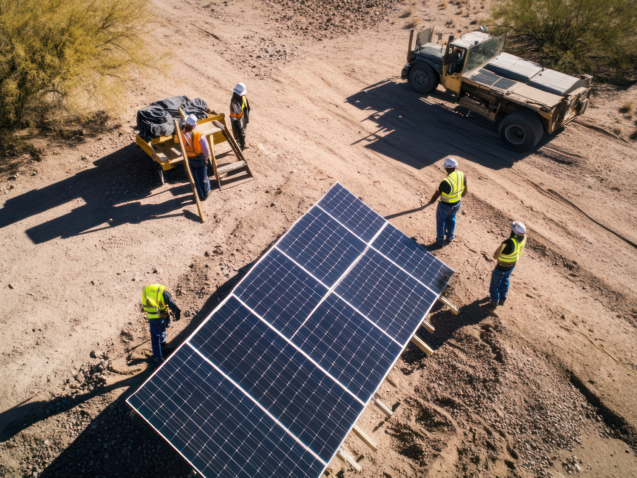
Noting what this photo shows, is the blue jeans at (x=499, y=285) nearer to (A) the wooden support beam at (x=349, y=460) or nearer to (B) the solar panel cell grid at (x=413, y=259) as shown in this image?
(B) the solar panel cell grid at (x=413, y=259)

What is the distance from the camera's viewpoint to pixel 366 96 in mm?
14758

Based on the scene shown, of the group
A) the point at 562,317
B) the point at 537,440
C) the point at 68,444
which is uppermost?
the point at 562,317

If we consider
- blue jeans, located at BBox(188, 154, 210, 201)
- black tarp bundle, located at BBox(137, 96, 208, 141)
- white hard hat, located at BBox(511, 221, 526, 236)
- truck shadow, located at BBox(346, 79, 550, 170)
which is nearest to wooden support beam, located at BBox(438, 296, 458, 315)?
white hard hat, located at BBox(511, 221, 526, 236)

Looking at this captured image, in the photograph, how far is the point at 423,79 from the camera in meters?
14.5

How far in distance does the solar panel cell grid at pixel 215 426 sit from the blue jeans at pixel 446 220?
19.7 ft

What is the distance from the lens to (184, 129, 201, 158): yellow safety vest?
9203 mm

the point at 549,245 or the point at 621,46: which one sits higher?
the point at 621,46

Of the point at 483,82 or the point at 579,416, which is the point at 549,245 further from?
the point at 483,82

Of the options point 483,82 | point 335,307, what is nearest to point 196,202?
point 335,307

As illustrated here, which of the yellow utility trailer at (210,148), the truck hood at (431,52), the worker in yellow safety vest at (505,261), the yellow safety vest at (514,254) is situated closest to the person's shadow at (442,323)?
the worker in yellow safety vest at (505,261)

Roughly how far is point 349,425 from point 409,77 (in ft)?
45.0

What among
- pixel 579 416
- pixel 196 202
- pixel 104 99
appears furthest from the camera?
pixel 104 99

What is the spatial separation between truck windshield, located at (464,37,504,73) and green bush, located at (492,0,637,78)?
343cm

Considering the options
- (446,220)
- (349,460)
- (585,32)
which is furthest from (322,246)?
(585,32)
